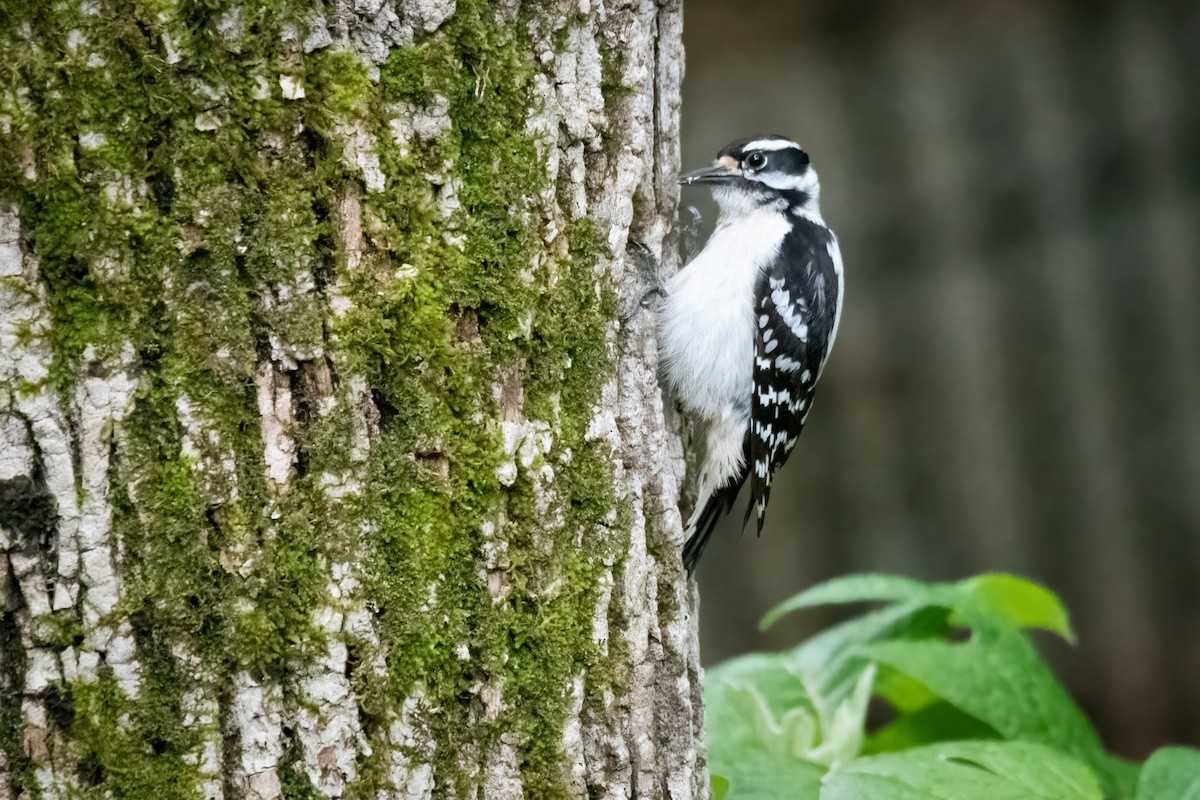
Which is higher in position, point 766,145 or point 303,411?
point 766,145

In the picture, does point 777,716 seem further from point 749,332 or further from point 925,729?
point 749,332

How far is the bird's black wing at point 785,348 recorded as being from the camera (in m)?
3.69

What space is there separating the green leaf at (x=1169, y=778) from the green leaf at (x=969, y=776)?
0.70 feet

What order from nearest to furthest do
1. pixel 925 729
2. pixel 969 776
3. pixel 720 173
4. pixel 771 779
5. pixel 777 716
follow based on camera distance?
pixel 969 776, pixel 771 779, pixel 777 716, pixel 925 729, pixel 720 173

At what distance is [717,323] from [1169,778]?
1.74 m

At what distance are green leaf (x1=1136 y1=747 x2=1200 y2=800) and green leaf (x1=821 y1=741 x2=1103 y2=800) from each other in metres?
0.21

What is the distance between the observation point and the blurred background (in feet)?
19.6

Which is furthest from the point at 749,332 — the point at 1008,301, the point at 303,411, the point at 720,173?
the point at 1008,301

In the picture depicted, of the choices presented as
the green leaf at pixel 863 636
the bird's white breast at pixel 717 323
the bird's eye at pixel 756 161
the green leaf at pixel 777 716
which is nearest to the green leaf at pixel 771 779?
the green leaf at pixel 777 716

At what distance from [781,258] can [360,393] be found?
2.13m

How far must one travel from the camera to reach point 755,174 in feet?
13.6

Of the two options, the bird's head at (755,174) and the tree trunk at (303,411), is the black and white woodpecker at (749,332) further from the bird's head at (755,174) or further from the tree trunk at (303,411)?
the tree trunk at (303,411)

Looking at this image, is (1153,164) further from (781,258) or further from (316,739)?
(316,739)

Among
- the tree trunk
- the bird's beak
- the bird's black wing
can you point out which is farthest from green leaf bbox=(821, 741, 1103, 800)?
the bird's beak
